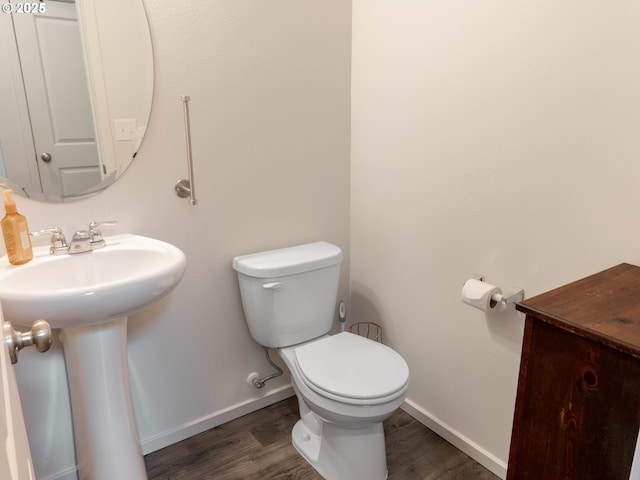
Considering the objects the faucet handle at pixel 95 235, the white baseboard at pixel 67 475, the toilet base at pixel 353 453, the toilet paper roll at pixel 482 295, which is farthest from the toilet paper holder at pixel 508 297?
the white baseboard at pixel 67 475

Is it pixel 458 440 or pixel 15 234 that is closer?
pixel 15 234

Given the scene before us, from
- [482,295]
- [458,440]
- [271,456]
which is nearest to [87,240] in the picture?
[271,456]

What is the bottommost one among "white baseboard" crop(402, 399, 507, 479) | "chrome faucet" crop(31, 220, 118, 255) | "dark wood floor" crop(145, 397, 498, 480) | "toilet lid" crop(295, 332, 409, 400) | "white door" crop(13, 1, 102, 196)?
"dark wood floor" crop(145, 397, 498, 480)

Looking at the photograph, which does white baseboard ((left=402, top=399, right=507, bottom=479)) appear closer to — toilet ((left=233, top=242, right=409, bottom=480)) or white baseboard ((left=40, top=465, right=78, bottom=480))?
toilet ((left=233, top=242, right=409, bottom=480))

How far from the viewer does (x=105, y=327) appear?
1.25 meters

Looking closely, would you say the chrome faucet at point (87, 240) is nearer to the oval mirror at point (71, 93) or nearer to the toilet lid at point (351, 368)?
the oval mirror at point (71, 93)

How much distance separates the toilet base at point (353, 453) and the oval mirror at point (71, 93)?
3.87 feet

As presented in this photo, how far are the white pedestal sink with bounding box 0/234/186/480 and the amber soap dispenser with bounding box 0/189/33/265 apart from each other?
1.1 inches

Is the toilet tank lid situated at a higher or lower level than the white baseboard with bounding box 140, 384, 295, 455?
higher

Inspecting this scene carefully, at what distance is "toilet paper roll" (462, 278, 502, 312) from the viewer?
56.1 inches

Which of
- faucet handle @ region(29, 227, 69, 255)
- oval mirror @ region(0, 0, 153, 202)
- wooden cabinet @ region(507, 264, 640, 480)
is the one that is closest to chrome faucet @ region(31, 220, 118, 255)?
faucet handle @ region(29, 227, 69, 255)

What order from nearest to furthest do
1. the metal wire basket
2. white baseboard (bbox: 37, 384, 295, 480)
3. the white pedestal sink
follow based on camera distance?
the white pedestal sink < white baseboard (bbox: 37, 384, 295, 480) < the metal wire basket

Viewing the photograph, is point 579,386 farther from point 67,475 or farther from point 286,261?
point 67,475

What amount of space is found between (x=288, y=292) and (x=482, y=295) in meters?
0.71
